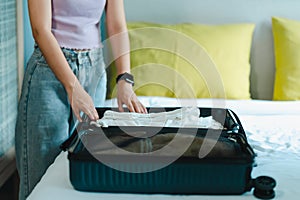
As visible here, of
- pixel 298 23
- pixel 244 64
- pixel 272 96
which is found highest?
pixel 298 23

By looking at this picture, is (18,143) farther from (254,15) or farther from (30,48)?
(254,15)

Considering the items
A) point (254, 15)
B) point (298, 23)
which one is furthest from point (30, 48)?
point (298, 23)

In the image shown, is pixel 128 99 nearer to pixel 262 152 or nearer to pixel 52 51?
pixel 52 51

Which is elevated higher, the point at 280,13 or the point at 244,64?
the point at 280,13

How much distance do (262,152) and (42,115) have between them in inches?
30.2

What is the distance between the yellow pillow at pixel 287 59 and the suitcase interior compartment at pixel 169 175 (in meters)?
1.47

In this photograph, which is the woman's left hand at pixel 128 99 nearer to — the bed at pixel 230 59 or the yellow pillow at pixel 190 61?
the bed at pixel 230 59

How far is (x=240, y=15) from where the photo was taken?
302cm

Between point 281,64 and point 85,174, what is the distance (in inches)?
69.0

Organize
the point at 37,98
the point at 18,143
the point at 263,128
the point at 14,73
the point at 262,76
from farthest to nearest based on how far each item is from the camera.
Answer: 1. the point at 262,76
2. the point at 14,73
3. the point at 263,128
4. the point at 18,143
5. the point at 37,98

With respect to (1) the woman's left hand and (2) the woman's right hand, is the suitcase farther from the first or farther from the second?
(1) the woman's left hand

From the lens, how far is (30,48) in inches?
112

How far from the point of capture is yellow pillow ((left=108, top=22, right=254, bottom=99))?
279 cm

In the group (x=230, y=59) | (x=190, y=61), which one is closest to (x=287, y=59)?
(x=230, y=59)
